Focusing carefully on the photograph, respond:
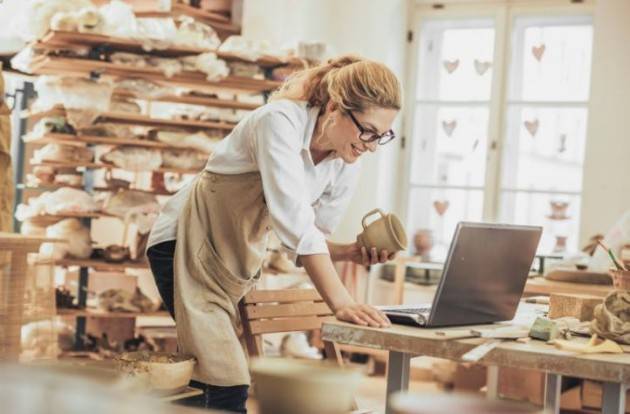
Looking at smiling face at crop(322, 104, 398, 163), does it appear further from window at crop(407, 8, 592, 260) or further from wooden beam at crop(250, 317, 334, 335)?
window at crop(407, 8, 592, 260)

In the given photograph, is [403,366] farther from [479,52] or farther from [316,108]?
[479,52]

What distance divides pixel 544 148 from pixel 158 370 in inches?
192

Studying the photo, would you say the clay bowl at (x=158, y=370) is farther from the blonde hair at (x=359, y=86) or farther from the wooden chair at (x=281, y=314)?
the blonde hair at (x=359, y=86)

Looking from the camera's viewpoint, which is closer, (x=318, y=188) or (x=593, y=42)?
(x=318, y=188)

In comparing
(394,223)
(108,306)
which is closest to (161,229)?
(394,223)

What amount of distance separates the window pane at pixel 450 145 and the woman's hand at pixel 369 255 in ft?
14.2

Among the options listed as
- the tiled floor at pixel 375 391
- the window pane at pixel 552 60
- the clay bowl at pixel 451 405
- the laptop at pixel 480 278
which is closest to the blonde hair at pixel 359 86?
the laptop at pixel 480 278

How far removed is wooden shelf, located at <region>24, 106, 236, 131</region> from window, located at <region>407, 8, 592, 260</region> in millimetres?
2021

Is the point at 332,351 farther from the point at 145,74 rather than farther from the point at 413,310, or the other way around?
the point at 145,74

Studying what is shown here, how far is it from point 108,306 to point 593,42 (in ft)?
11.4

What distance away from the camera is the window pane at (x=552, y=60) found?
20.7 feet

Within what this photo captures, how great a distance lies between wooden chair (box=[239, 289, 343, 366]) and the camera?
2.48 m

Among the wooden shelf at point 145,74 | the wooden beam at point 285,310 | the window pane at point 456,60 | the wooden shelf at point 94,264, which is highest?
the window pane at point 456,60

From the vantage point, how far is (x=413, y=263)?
6230 mm
